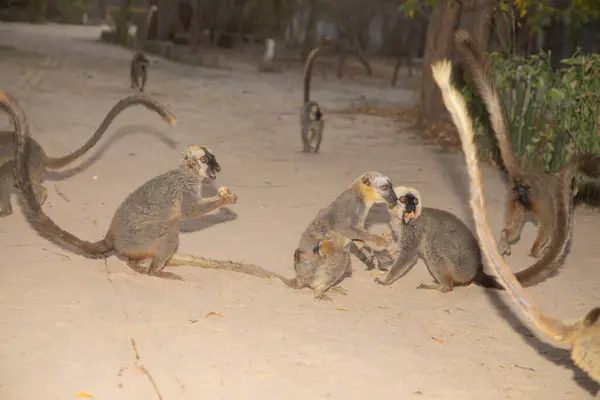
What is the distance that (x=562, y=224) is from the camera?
494cm

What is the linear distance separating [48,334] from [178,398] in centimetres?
118

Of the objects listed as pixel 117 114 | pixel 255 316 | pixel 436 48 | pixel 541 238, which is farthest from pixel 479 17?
pixel 255 316

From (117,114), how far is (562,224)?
15.5 feet

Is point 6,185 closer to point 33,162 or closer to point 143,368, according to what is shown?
point 33,162

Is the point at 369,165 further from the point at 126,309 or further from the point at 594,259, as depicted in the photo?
the point at 126,309

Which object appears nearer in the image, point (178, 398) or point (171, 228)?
point (178, 398)

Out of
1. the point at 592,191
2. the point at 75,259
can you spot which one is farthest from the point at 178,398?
the point at 592,191

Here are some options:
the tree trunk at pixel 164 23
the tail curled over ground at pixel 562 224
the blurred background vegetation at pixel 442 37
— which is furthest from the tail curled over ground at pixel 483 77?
the tree trunk at pixel 164 23

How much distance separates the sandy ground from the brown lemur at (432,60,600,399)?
0.80 meters

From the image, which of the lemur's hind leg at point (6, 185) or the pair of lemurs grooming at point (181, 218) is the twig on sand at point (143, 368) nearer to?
the pair of lemurs grooming at point (181, 218)

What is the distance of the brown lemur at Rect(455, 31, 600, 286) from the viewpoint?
4.86 meters

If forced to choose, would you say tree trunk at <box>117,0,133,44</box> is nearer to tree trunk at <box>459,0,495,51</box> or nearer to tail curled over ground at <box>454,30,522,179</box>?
tree trunk at <box>459,0,495,51</box>

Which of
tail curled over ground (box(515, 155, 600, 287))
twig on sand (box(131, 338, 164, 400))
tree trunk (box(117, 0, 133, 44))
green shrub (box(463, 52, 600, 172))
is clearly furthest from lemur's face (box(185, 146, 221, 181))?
tree trunk (box(117, 0, 133, 44))

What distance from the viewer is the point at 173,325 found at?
207 inches
